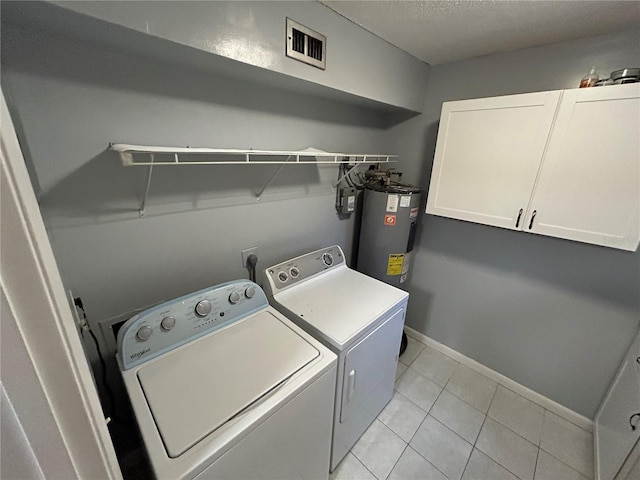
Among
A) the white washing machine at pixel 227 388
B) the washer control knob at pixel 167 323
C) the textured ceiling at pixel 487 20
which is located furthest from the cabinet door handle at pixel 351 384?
the textured ceiling at pixel 487 20

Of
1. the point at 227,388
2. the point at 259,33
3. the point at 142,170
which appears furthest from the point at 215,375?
the point at 259,33

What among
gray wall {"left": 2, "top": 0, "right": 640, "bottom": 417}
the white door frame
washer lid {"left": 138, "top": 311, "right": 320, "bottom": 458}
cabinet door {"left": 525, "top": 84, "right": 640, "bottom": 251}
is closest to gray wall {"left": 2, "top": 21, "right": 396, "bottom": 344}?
gray wall {"left": 2, "top": 0, "right": 640, "bottom": 417}

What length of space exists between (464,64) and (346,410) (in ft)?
7.76

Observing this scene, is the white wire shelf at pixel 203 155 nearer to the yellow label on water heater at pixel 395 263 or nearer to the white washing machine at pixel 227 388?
the white washing machine at pixel 227 388

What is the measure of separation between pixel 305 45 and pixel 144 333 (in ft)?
4.58

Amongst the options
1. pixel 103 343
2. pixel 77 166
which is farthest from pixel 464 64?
pixel 103 343

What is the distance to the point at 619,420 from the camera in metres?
1.37

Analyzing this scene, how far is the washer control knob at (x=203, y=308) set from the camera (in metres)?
1.17

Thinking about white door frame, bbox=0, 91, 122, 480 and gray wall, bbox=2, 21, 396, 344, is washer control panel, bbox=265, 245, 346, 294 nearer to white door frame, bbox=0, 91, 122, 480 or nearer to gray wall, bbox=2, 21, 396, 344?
gray wall, bbox=2, 21, 396, 344

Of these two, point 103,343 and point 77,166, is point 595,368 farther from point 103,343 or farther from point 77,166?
point 77,166

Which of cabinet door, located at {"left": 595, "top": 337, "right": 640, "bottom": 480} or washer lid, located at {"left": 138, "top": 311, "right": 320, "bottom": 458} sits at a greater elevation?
washer lid, located at {"left": 138, "top": 311, "right": 320, "bottom": 458}

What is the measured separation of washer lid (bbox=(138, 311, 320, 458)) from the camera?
2.71 ft

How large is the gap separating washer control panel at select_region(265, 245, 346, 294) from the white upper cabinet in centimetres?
87

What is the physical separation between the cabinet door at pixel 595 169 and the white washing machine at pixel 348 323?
3.13 feet
